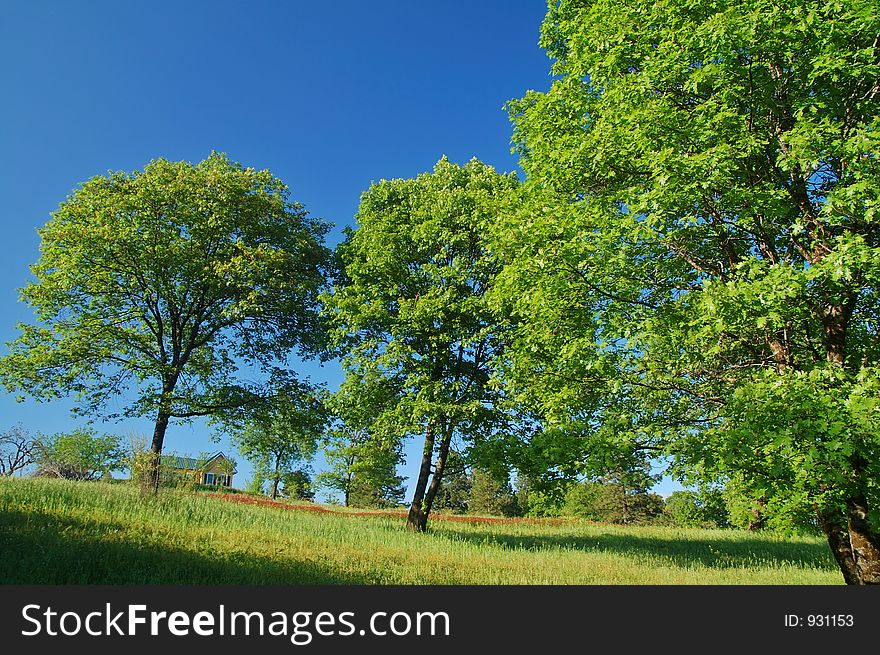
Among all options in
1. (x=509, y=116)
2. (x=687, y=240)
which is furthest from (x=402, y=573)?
(x=509, y=116)

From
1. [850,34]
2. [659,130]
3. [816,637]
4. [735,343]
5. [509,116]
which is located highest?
[509,116]

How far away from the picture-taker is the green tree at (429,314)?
17.5 metres

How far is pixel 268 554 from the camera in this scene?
1073 centimetres

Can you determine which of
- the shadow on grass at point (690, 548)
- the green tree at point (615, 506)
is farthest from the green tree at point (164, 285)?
the green tree at point (615, 506)

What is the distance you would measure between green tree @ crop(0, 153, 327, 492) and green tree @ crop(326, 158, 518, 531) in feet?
12.5

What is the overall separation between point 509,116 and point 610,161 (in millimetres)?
3958

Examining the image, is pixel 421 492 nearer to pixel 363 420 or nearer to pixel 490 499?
pixel 363 420

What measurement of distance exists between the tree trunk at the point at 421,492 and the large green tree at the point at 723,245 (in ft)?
29.1

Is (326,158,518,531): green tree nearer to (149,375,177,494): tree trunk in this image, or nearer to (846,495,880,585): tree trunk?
(149,375,177,494): tree trunk

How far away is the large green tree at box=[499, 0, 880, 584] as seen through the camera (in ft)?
25.0

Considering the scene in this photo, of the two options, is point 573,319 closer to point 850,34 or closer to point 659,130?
point 659,130

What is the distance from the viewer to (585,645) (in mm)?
6094

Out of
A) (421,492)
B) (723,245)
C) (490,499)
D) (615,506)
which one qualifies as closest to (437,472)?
(421,492)

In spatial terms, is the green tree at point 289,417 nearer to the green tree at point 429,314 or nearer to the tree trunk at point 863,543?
the green tree at point 429,314
